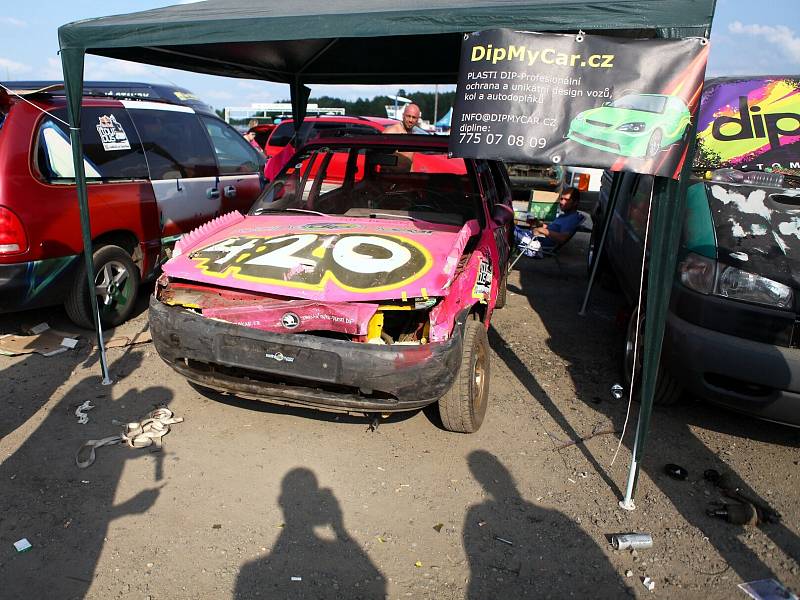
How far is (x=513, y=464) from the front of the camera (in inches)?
131

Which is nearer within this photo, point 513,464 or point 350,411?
point 350,411

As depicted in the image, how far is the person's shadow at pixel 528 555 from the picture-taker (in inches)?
96.3

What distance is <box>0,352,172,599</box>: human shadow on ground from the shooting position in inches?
95.1

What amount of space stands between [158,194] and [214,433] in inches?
111

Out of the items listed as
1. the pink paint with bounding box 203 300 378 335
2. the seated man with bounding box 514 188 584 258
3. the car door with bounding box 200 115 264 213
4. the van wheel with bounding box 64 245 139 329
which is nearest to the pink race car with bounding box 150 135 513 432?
the pink paint with bounding box 203 300 378 335

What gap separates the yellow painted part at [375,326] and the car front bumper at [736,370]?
69.1 inches

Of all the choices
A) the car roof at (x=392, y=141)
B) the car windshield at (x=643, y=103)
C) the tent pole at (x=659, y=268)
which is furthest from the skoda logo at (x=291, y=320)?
the car roof at (x=392, y=141)

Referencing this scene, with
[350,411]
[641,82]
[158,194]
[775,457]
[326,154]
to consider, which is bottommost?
[775,457]

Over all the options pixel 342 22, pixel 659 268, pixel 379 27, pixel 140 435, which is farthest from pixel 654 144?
pixel 140 435

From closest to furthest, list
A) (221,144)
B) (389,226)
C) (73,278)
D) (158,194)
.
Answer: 1. (389,226)
2. (73,278)
3. (158,194)
4. (221,144)

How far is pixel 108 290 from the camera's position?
494 centimetres

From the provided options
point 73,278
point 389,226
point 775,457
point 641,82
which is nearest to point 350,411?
point 389,226

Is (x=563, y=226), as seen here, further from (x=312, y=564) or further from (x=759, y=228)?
(x=312, y=564)

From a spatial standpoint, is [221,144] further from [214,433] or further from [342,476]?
[342,476]
